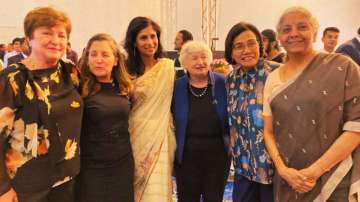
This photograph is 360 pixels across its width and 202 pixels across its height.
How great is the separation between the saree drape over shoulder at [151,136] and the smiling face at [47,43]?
1.93ft

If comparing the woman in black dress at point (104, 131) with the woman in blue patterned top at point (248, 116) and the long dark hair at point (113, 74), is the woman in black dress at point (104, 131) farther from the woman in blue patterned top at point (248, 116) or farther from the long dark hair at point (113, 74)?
the woman in blue patterned top at point (248, 116)

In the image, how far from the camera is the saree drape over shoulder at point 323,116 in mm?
1512

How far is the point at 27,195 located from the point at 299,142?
3.91ft

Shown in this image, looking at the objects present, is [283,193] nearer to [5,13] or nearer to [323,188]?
[323,188]

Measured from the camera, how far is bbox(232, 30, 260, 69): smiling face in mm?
1989

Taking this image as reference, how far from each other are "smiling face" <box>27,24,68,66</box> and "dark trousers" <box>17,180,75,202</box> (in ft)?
1.88

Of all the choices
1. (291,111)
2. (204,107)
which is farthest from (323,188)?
(204,107)

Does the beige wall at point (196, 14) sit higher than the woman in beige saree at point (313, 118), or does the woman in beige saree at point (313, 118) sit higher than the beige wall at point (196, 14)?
the beige wall at point (196, 14)

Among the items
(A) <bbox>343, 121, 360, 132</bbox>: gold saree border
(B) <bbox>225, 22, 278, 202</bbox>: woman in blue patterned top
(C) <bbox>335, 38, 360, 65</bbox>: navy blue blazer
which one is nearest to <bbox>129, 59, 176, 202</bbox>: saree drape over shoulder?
(B) <bbox>225, 22, 278, 202</bbox>: woman in blue patterned top

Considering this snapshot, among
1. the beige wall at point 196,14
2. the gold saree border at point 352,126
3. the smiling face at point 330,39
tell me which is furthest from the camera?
the beige wall at point 196,14

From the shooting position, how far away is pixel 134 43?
2264mm

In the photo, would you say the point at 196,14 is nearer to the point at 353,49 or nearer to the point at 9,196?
the point at 353,49

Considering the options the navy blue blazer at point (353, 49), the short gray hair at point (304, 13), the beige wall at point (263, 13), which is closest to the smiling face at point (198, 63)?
the short gray hair at point (304, 13)

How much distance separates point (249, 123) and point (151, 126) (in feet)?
1.89
